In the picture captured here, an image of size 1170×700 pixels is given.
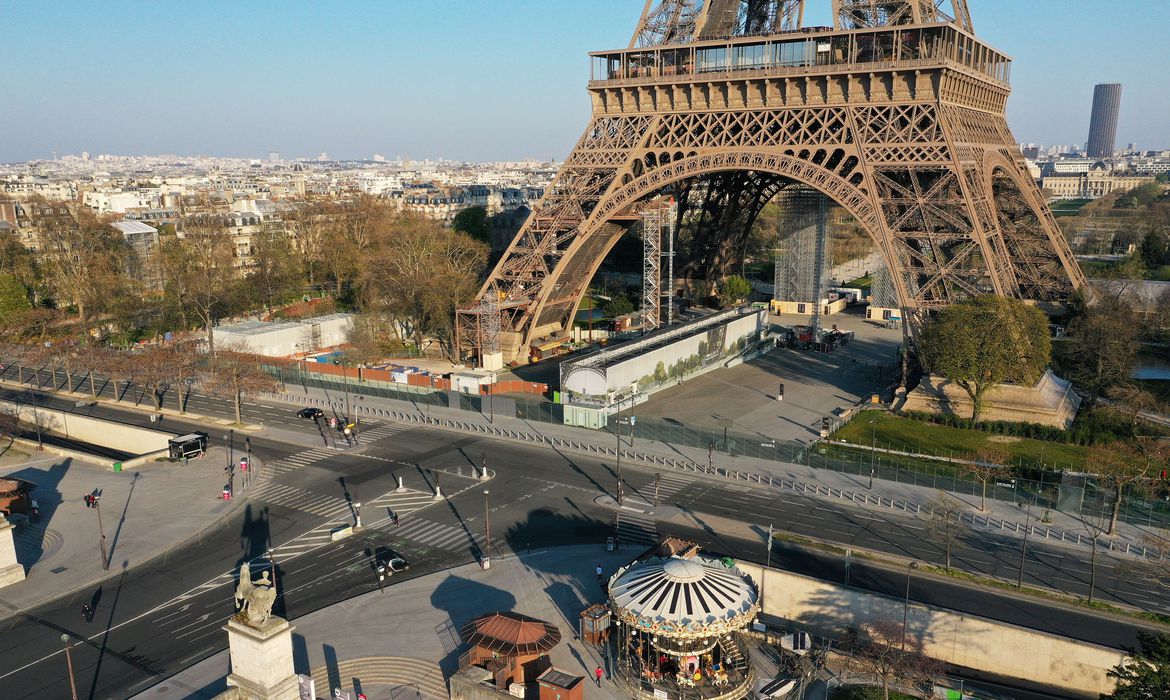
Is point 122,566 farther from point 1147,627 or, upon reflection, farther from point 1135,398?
point 1135,398

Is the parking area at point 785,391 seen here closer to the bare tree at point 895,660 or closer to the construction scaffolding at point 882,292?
the construction scaffolding at point 882,292

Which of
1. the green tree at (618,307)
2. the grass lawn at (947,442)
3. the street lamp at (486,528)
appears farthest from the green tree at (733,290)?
the street lamp at (486,528)

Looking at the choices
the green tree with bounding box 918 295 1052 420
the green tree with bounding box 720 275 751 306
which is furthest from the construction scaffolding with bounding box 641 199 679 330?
the green tree with bounding box 918 295 1052 420

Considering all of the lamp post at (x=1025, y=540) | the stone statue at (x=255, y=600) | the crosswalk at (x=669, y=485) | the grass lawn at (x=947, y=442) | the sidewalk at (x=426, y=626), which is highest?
the stone statue at (x=255, y=600)

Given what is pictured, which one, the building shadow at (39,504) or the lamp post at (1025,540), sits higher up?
the lamp post at (1025,540)

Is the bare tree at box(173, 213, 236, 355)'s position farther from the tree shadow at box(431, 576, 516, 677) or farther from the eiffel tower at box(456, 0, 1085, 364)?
the tree shadow at box(431, 576, 516, 677)

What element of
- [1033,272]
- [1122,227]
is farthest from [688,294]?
[1122,227]
